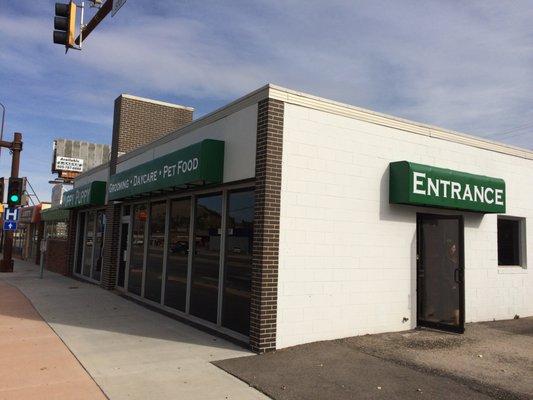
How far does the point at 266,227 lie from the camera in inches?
300

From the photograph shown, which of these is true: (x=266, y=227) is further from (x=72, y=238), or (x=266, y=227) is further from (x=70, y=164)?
(x=70, y=164)

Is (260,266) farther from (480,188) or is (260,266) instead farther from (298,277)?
(480,188)

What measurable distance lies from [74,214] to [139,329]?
12.4 m

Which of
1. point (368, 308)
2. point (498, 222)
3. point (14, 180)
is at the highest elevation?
point (14, 180)

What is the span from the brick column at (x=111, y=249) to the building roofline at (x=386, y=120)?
29.4ft

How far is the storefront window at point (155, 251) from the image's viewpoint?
11828mm

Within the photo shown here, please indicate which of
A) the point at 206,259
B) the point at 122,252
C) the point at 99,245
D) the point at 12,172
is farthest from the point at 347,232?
the point at 12,172

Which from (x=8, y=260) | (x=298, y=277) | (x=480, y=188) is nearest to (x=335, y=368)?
(x=298, y=277)

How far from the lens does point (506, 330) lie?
385 inches

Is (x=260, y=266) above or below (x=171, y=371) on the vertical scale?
above

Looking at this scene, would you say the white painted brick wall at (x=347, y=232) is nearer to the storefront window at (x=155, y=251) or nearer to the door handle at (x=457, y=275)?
the door handle at (x=457, y=275)

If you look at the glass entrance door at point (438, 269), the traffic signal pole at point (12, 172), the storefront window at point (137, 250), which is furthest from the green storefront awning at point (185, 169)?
the traffic signal pole at point (12, 172)

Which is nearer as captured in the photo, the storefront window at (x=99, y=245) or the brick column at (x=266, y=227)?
the brick column at (x=266, y=227)

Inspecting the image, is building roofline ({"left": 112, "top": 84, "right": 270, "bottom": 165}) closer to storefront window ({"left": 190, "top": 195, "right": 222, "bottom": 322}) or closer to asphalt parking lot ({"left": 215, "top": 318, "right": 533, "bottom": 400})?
storefront window ({"left": 190, "top": 195, "right": 222, "bottom": 322})
